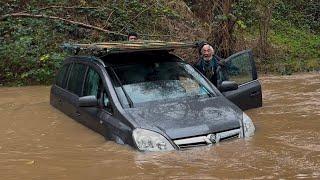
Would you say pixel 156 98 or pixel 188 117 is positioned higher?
pixel 156 98

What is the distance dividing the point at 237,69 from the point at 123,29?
8.18 metres

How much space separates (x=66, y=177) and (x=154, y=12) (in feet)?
39.6

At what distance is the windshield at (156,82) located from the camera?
737cm

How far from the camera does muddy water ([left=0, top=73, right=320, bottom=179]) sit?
5.81 m

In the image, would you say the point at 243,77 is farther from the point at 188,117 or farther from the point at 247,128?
the point at 188,117

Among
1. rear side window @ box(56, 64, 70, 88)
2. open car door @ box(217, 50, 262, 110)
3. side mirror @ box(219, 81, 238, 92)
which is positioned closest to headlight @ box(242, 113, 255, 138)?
side mirror @ box(219, 81, 238, 92)

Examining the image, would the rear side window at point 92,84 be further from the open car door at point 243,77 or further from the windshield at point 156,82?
the open car door at point 243,77

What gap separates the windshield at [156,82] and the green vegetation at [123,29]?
664 cm

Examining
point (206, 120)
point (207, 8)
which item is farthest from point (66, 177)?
point (207, 8)

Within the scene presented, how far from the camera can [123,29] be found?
1673cm

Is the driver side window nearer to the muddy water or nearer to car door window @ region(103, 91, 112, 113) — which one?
car door window @ region(103, 91, 112, 113)

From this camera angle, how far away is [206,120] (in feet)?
21.8

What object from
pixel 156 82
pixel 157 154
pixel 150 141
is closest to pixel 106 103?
pixel 156 82

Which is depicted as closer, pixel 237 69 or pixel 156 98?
pixel 156 98
